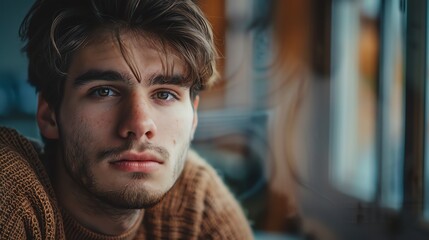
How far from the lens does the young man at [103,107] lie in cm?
98

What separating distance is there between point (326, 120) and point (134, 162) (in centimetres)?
44

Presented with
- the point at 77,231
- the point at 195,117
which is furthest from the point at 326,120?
the point at 77,231

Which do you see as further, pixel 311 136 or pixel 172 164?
pixel 311 136

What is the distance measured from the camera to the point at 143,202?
103cm

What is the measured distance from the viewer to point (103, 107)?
99 cm

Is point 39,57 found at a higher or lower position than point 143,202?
higher

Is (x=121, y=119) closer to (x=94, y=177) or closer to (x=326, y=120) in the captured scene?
(x=94, y=177)

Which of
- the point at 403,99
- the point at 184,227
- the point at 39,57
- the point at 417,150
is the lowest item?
the point at 184,227

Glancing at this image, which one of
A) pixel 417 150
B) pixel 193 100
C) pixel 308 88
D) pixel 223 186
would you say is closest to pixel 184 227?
pixel 223 186

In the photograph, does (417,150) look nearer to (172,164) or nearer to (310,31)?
(310,31)

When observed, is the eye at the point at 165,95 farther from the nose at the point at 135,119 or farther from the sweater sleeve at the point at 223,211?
the sweater sleeve at the point at 223,211

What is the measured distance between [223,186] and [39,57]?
46 centimetres

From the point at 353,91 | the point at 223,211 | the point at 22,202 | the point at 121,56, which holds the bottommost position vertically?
the point at 223,211

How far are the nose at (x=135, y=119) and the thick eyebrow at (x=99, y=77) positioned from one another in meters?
0.04
